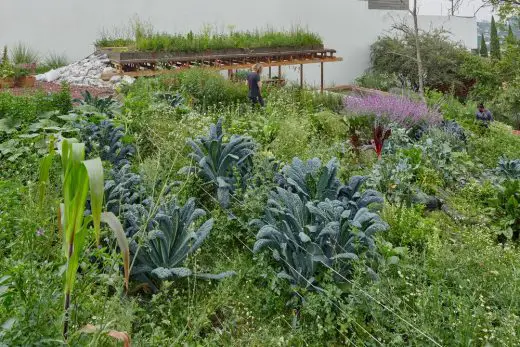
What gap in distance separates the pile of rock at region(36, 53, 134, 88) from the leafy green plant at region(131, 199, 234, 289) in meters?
8.68

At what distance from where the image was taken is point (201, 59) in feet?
38.7

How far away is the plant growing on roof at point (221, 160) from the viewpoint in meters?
4.02

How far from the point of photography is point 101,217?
61.8 inches

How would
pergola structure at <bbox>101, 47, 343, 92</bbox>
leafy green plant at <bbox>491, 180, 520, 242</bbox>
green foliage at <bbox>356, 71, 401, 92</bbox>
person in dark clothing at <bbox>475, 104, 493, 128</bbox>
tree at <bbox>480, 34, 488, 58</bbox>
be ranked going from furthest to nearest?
tree at <bbox>480, 34, 488, 58</bbox> < green foliage at <bbox>356, 71, 401, 92</bbox> < pergola structure at <bbox>101, 47, 343, 92</bbox> < person in dark clothing at <bbox>475, 104, 493, 128</bbox> < leafy green plant at <bbox>491, 180, 520, 242</bbox>

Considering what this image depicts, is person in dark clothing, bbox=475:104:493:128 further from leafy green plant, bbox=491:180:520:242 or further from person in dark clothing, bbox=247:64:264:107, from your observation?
leafy green plant, bbox=491:180:520:242

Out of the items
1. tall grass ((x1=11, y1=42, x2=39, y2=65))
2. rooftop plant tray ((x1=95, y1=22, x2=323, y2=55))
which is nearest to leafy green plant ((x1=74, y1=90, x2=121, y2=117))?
rooftop plant tray ((x1=95, y1=22, x2=323, y2=55))

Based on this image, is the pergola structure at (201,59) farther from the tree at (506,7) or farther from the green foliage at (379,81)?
the tree at (506,7)

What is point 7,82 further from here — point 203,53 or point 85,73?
point 203,53

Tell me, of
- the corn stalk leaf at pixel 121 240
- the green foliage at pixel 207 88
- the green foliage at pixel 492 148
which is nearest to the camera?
the corn stalk leaf at pixel 121 240

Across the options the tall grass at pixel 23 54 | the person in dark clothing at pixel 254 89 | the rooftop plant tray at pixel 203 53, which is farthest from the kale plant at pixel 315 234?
the tall grass at pixel 23 54

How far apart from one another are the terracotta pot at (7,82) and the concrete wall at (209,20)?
6354 mm

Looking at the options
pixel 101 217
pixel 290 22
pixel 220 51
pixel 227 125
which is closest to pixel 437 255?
pixel 101 217

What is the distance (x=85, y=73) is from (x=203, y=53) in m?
2.74

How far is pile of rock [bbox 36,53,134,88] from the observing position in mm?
11570
